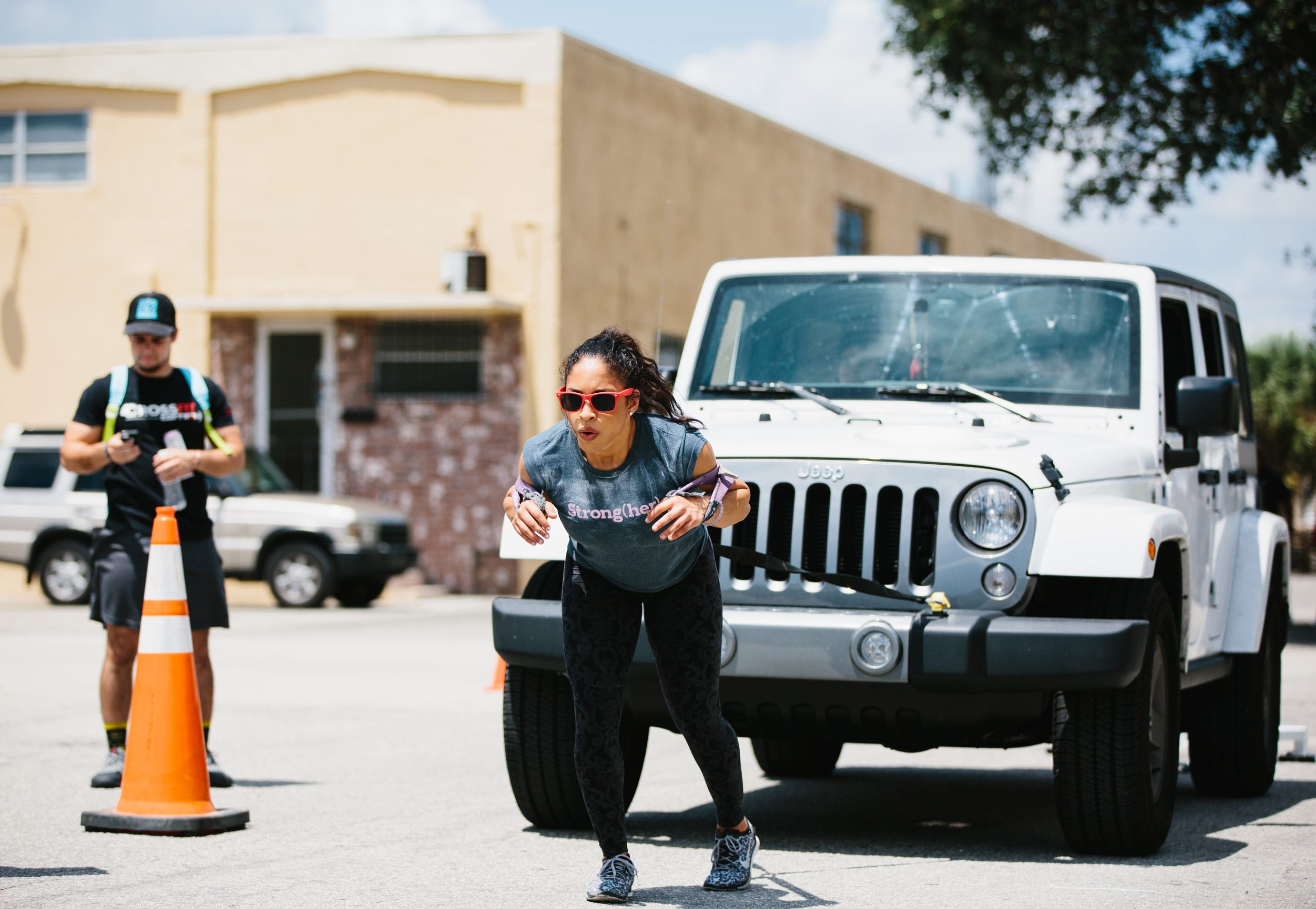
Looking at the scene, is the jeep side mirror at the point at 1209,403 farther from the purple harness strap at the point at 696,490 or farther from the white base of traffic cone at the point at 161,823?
the white base of traffic cone at the point at 161,823

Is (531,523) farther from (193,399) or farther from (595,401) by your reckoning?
(193,399)

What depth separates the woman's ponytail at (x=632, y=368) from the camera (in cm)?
541

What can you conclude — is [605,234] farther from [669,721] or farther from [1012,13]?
[669,721]

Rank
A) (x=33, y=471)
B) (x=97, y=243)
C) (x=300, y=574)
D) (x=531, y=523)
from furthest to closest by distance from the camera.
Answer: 1. (x=97, y=243)
2. (x=33, y=471)
3. (x=300, y=574)
4. (x=531, y=523)

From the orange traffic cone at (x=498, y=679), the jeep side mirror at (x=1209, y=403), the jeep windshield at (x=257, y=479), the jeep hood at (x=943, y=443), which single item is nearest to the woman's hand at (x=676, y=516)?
the jeep hood at (x=943, y=443)

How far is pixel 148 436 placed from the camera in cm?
774

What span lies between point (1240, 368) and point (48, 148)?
21.1 meters

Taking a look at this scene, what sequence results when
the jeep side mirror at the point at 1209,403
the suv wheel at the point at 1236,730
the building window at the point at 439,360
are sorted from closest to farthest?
the jeep side mirror at the point at 1209,403 < the suv wheel at the point at 1236,730 < the building window at the point at 439,360

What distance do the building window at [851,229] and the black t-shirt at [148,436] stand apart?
25.9 meters

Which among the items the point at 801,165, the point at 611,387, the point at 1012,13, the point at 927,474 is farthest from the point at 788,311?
the point at 801,165

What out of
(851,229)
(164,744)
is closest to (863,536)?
(164,744)

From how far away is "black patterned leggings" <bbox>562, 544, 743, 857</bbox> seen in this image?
18.4ft

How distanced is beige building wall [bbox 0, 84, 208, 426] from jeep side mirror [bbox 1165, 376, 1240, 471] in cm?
2032

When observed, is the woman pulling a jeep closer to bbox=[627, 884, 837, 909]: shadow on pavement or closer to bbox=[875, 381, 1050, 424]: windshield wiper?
bbox=[627, 884, 837, 909]: shadow on pavement
